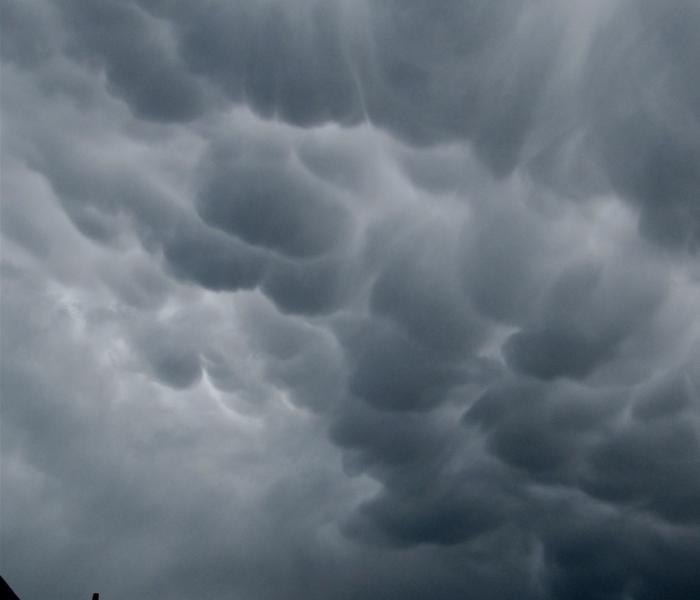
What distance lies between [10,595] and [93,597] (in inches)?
303

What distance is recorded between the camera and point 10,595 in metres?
100

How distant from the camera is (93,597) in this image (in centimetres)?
10431
